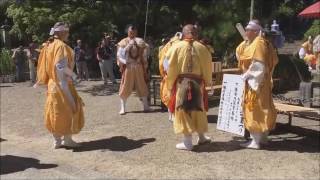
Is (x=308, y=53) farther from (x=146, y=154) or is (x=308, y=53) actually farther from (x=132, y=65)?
(x=146, y=154)

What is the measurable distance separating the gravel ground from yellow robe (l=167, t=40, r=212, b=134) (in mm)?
343

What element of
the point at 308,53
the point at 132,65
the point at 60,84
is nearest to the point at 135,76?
the point at 132,65

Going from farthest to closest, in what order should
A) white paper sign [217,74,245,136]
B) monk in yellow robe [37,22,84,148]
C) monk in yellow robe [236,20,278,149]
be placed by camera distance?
white paper sign [217,74,245,136] → monk in yellow robe [37,22,84,148] → monk in yellow robe [236,20,278,149]

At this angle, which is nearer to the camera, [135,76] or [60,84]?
[60,84]

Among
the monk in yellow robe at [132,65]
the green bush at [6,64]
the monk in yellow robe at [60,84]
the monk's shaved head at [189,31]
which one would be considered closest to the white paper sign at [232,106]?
the monk's shaved head at [189,31]

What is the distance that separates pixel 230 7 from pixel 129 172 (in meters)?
5.32

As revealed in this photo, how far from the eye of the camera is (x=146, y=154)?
25.7 ft

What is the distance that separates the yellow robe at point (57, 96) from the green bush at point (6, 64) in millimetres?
10940

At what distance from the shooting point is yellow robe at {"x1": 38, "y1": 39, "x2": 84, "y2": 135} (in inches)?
315

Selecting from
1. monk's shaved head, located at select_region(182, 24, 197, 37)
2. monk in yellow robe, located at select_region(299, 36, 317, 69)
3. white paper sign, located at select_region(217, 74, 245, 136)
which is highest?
monk's shaved head, located at select_region(182, 24, 197, 37)

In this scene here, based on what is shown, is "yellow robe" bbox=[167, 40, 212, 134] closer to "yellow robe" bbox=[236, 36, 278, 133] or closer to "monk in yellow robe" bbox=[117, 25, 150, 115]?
"yellow robe" bbox=[236, 36, 278, 133]

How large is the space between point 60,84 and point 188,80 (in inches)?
68.4

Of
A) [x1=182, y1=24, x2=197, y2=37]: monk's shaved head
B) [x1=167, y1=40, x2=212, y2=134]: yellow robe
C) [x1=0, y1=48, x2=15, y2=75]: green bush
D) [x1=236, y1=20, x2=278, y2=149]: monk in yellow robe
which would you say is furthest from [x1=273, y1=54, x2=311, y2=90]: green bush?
[x1=0, y1=48, x2=15, y2=75]: green bush

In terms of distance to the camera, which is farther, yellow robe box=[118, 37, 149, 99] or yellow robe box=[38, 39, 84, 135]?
yellow robe box=[118, 37, 149, 99]
